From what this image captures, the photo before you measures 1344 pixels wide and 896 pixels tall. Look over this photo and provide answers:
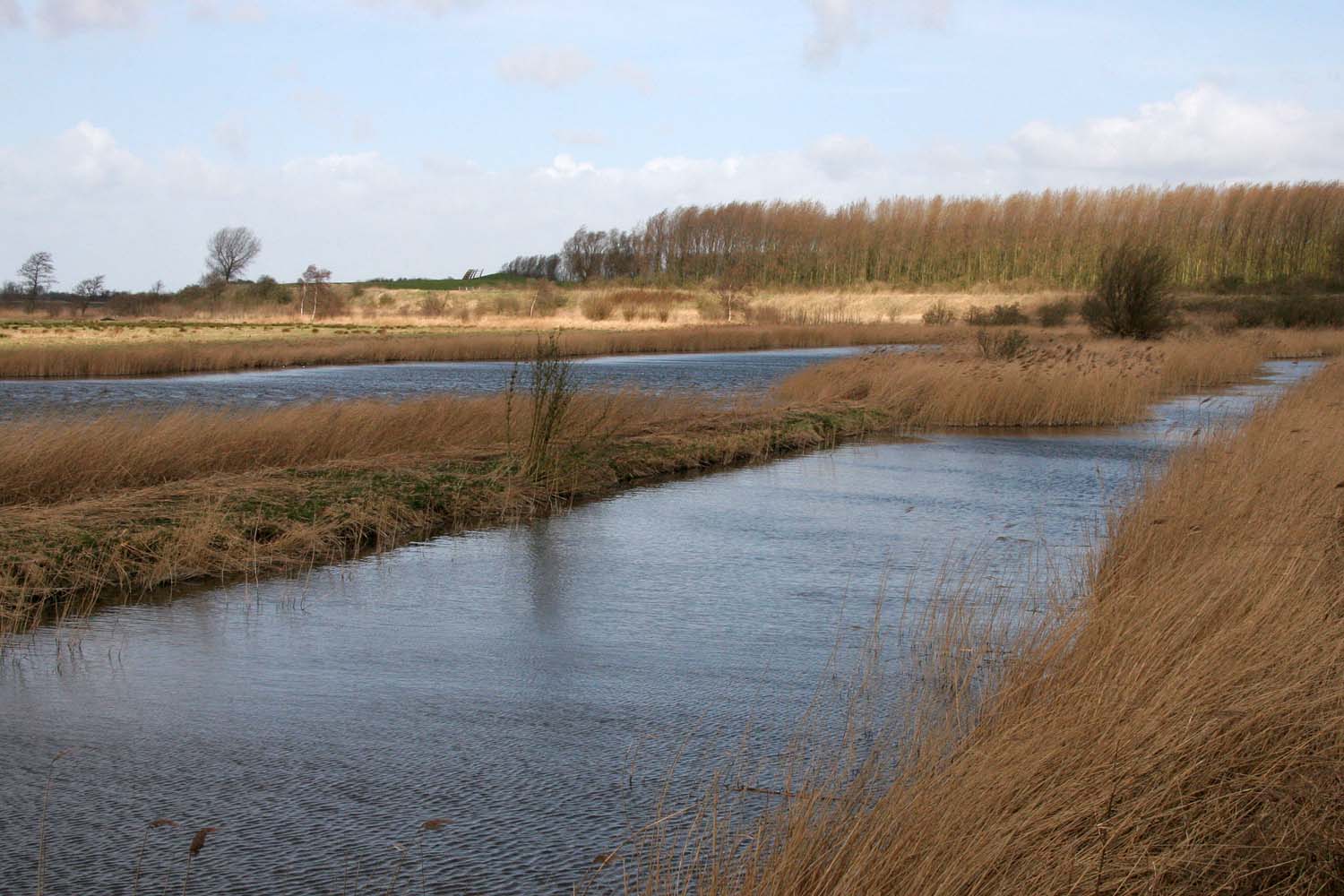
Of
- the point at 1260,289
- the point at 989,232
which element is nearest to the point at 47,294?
the point at 989,232

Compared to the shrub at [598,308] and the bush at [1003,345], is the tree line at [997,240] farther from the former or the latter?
the bush at [1003,345]

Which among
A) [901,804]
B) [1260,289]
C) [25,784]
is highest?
[1260,289]

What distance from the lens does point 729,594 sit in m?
8.11

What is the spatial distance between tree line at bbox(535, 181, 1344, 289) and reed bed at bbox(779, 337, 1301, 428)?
160 feet

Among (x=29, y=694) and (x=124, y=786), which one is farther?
(x=29, y=694)

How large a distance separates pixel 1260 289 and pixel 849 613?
216ft

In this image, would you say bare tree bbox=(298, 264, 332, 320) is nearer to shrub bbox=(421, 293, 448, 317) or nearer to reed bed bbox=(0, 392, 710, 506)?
shrub bbox=(421, 293, 448, 317)

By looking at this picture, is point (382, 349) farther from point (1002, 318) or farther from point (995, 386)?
point (1002, 318)

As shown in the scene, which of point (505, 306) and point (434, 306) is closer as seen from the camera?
point (434, 306)

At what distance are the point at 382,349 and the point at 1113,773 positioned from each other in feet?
129

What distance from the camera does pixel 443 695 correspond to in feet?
19.3

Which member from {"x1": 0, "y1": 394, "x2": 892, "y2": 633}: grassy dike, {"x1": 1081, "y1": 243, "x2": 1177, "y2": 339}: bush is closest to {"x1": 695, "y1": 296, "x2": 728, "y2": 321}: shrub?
{"x1": 1081, "y1": 243, "x2": 1177, "y2": 339}: bush

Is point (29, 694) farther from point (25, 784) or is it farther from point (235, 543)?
point (235, 543)

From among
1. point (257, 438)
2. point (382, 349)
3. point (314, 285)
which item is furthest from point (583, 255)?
point (257, 438)
